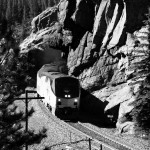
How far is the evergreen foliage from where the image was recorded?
948 cm

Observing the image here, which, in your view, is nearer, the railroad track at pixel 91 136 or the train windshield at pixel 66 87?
the railroad track at pixel 91 136

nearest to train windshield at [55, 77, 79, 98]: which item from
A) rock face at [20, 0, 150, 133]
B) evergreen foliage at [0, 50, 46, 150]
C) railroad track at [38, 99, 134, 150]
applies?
railroad track at [38, 99, 134, 150]

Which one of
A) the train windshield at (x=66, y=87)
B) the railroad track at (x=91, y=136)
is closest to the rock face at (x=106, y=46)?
the railroad track at (x=91, y=136)

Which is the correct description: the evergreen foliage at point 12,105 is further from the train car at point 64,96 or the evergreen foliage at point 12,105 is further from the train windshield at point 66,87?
the train windshield at point 66,87

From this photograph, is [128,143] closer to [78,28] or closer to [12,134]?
[12,134]

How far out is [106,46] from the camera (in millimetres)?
33438

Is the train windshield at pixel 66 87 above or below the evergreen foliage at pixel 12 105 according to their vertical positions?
below

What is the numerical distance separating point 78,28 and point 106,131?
64.7 feet

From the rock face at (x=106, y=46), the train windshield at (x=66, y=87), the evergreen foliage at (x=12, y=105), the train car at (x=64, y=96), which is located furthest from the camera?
the rock face at (x=106, y=46)

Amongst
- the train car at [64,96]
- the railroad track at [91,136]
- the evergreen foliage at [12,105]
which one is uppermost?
the evergreen foliage at [12,105]

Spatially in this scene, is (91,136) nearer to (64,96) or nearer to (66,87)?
(64,96)

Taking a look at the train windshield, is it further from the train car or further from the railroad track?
the railroad track

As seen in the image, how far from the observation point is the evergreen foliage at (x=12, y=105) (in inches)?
373

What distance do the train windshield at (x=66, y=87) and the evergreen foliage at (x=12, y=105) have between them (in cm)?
1618
